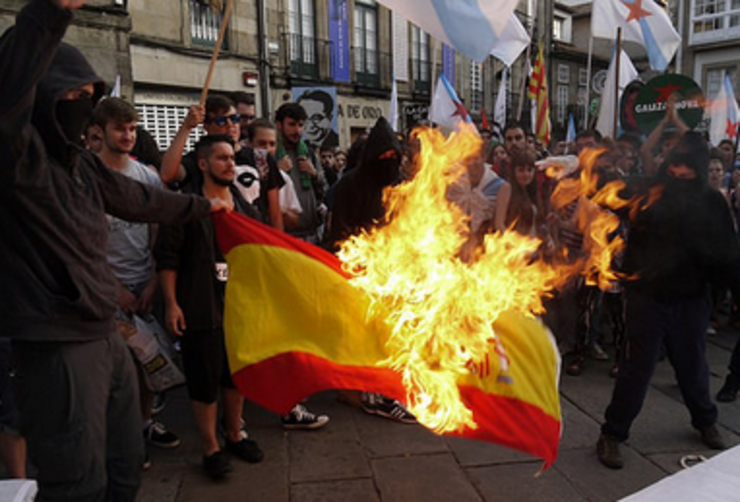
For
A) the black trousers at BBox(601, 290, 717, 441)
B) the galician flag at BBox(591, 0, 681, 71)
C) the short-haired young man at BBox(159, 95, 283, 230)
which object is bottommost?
the black trousers at BBox(601, 290, 717, 441)

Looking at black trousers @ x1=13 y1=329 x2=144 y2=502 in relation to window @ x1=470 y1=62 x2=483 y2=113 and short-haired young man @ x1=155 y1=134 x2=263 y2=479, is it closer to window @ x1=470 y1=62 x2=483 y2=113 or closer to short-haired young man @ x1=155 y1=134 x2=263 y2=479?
short-haired young man @ x1=155 y1=134 x2=263 y2=479

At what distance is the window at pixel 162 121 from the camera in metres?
15.5

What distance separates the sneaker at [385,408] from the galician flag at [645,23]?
708cm

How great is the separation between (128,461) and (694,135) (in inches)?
158

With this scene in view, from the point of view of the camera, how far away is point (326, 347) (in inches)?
110

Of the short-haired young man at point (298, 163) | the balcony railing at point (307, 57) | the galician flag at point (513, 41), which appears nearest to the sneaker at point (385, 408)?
the short-haired young man at point (298, 163)

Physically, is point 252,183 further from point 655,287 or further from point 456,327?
point 655,287

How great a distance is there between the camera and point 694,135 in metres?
3.83

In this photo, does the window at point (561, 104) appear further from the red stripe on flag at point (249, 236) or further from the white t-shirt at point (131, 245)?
the red stripe on flag at point (249, 236)

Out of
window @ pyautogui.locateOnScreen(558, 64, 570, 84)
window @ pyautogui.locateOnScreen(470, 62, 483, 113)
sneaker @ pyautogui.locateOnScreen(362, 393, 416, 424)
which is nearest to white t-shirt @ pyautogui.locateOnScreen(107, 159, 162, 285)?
sneaker @ pyautogui.locateOnScreen(362, 393, 416, 424)

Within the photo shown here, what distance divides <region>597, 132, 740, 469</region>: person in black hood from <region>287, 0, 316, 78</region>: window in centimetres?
1744

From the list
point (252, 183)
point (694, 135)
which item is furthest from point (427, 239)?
point (694, 135)

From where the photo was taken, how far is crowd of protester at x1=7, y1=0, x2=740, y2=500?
2.14m

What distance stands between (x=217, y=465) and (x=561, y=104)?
109 feet
